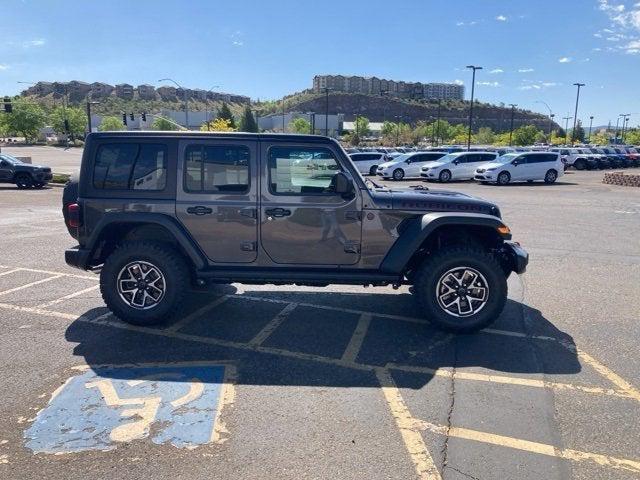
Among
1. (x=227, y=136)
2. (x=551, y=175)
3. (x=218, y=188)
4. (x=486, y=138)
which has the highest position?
(x=486, y=138)

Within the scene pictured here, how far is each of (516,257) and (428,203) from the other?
1.11 metres

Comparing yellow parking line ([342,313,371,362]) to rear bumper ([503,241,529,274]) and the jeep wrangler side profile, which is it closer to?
the jeep wrangler side profile

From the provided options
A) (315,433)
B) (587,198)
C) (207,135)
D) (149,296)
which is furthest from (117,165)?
(587,198)

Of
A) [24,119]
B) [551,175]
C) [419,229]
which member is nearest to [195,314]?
[419,229]

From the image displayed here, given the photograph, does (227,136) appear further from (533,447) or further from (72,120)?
(72,120)

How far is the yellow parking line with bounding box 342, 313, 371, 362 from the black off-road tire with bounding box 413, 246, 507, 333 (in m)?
0.65

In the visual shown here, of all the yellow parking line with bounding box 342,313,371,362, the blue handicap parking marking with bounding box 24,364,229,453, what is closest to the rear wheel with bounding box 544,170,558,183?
the yellow parking line with bounding box 342,313,371,362

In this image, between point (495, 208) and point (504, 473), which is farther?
point (495, 208)

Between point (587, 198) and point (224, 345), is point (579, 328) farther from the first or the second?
point (587, 198)

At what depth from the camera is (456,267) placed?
15.5 feet

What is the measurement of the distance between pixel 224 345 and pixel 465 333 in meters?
2.39

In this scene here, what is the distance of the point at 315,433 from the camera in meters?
3.13

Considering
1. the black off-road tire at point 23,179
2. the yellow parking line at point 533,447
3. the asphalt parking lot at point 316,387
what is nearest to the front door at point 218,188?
the asphalt parking lot at point 316,387

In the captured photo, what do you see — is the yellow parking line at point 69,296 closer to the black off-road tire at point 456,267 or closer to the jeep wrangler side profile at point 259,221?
the jeep wrangler side profile at point 259,221
